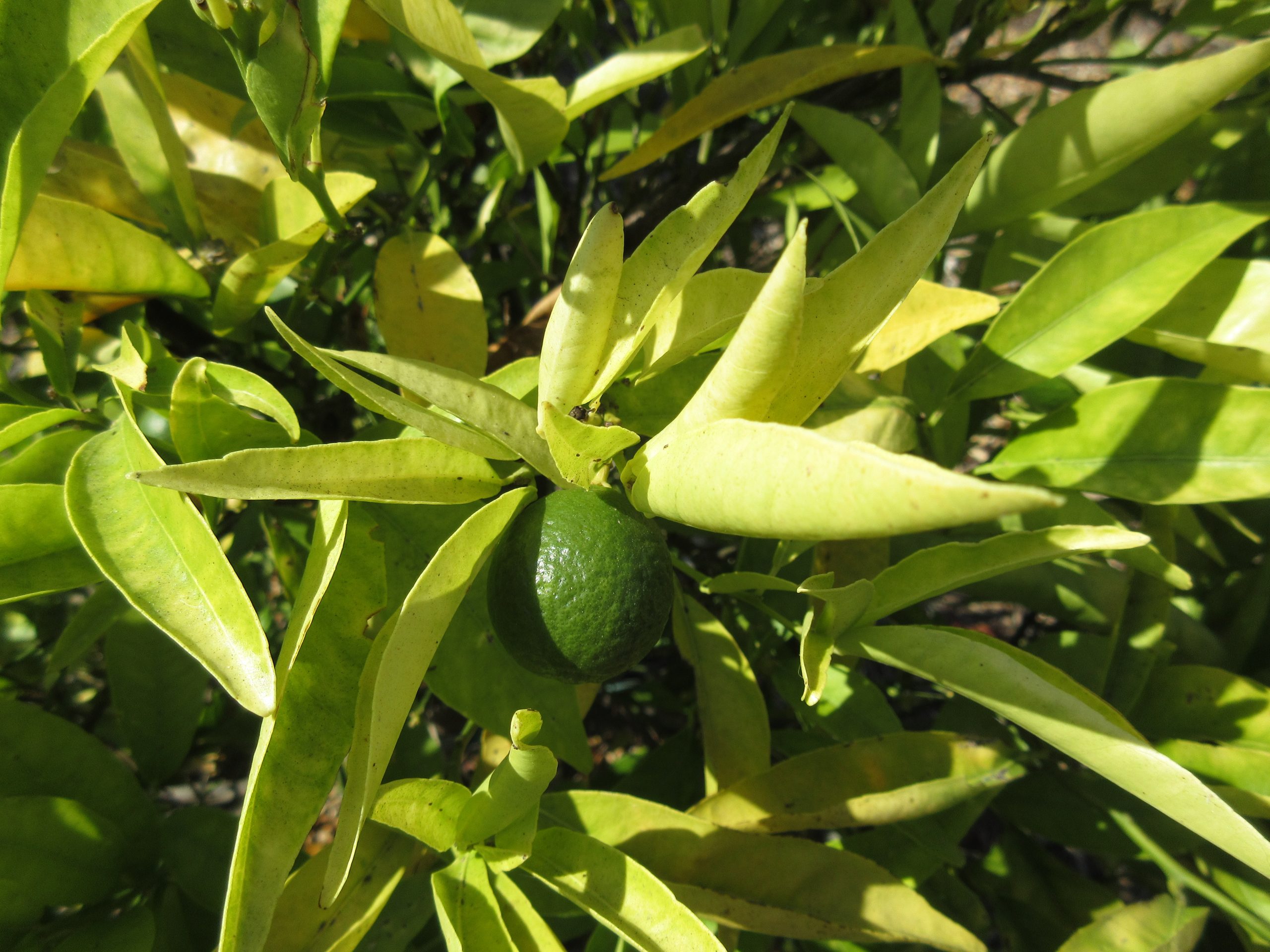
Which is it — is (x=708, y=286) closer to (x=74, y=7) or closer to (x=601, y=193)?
(x=74, y=7)

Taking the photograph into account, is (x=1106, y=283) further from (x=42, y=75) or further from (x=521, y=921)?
(x=42, y=75)

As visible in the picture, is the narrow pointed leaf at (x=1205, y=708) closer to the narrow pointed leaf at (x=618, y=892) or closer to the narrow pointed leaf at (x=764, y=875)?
the narrow pointed leaf at (x=764, y=875)

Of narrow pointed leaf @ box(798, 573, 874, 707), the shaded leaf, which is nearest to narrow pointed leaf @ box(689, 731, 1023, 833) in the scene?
narrow pointed leaf @ box(798, 573, 874, 707)

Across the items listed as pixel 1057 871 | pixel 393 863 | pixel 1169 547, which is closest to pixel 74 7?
pixel 393 863

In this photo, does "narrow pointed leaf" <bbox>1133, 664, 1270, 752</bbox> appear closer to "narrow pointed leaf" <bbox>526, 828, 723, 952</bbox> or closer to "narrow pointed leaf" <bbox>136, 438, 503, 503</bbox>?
"narrow pointed leaf" <bbox>526, 828, 723, 952</bbox>

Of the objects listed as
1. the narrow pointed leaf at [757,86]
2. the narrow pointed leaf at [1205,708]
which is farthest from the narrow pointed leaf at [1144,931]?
the narrow pointed leaf at [757,86]
